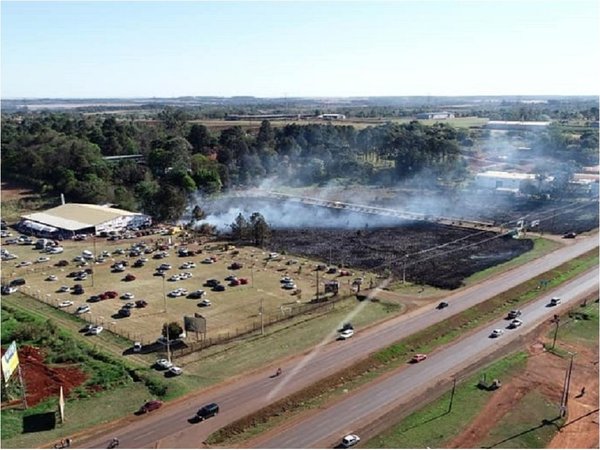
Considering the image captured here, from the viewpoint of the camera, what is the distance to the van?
3616 cm

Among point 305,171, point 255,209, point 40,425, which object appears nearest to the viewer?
point 40,425

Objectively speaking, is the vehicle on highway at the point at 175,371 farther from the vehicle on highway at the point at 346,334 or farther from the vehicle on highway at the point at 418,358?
the vehicle on highway at the point at 418,358

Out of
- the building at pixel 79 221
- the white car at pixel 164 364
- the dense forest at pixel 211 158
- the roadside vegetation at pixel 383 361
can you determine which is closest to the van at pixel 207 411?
the roadside vegetation at pixel 383 361

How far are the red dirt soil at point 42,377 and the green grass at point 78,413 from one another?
4.05 feet

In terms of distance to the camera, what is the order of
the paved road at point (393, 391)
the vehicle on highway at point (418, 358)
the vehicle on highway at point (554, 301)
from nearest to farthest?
the paved road at point (393, 391), the vehicle on highway at point (418, 358), the vehicle on highway at point (554, 301)

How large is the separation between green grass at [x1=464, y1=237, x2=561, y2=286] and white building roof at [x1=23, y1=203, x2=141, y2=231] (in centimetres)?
5173

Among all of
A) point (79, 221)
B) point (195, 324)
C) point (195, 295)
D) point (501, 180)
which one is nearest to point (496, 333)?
point (195, 324)

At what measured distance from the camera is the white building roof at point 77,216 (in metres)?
84.3

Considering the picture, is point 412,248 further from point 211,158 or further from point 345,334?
point 211,158

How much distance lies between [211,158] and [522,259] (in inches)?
3006

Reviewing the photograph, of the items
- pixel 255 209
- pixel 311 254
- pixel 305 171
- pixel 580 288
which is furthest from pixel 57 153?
pixel 580 288

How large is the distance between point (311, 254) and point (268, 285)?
13.3 metres

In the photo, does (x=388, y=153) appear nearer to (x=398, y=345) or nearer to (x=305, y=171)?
(x=305, y=171)

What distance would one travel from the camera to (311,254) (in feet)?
242
